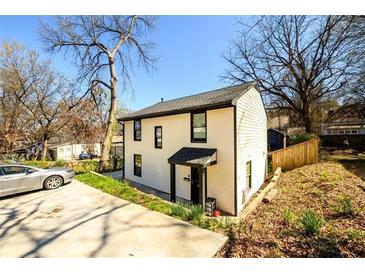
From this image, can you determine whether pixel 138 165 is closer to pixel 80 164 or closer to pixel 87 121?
pixel 80 164

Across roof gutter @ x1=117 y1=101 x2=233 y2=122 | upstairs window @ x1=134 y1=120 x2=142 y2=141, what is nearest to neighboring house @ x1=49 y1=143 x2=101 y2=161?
upstairs window @ x1=134 y1=120 x2=142 y2=141

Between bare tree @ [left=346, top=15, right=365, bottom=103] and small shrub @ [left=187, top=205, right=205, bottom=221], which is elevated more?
bare tree @ [left=346, top=15, right=365, bottom=103]

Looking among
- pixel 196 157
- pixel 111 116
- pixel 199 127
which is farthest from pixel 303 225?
pixel 111 116

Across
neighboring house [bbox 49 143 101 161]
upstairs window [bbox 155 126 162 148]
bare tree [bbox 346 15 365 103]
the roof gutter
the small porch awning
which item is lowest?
neighboring house [bbox 49 143 101 161]

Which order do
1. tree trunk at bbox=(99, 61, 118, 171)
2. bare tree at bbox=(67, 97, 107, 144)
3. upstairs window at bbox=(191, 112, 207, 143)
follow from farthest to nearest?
1. bare tree at bbox=(67, 97, 107, 144)
2. tree trunk at bbox=(99, 61, 118, 171)
3. upstairs window at bbox=(191, 112, 207, 143)

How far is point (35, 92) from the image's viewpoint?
2369 cm

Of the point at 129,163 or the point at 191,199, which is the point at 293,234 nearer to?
the point at 191,199

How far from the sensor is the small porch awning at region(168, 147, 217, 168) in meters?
8.22

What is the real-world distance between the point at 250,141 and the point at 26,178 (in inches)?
405

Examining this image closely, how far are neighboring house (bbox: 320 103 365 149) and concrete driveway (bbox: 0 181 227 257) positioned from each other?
24959mm

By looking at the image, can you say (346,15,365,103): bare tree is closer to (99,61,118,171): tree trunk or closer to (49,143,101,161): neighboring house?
(99,61,118,171): tree trunk

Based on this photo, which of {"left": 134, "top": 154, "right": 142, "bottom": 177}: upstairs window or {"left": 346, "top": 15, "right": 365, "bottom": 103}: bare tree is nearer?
{"left": 346, "top": 15, "right": 365, "bottom": 103}: bare tree

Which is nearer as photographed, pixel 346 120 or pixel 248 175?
pixel 248 175
